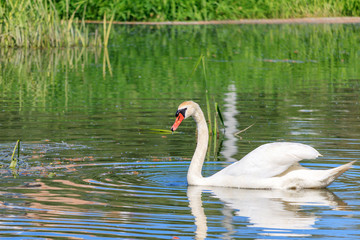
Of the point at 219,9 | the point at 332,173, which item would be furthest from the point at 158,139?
the point at 219,9

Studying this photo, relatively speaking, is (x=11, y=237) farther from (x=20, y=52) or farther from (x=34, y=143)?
(x=20, y=52)

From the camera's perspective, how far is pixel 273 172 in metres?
9.27

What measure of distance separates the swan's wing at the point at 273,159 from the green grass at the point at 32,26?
17.0 metres

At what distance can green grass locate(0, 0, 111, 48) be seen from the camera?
86.2ft

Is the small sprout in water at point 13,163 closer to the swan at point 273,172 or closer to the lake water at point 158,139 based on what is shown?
the lake water at point 158,139

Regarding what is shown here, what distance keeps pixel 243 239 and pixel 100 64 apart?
17871 mm

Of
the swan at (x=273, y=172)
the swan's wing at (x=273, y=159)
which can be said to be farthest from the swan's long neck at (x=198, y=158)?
the swan's wing at (x=273, y=159)

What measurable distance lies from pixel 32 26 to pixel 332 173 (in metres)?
19.5

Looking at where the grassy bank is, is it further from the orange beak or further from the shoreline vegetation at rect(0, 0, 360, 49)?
the orange beak

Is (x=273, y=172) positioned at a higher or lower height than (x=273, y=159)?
lower

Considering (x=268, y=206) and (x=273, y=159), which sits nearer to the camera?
(x=268, y=206)

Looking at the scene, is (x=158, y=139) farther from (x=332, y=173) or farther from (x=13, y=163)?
(x=332, y=173)

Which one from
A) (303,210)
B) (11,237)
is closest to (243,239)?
(303,210)

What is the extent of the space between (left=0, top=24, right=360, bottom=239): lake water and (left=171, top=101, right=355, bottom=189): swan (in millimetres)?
124
